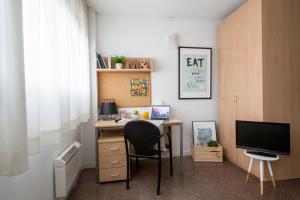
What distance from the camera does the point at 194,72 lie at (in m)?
3.15

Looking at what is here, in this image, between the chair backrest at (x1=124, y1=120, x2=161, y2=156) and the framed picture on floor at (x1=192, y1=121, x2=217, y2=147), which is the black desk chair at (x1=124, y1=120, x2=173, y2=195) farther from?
the framed picture on floor at (x1=192, y1=121, x2=217, y2=147)

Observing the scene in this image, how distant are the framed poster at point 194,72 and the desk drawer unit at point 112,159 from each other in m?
1.53

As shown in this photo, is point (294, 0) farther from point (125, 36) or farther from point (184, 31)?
point (125, 36)

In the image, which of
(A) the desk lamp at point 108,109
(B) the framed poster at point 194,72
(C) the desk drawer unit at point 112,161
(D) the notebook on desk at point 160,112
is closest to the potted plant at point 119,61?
(A) the desk lamp at point 108,109

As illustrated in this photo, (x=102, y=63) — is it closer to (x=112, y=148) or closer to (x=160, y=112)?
(x=160, y=112)

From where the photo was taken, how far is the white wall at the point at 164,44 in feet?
9.41

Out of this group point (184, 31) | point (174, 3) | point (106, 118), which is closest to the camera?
point (174, 3)

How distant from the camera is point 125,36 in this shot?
2898mm

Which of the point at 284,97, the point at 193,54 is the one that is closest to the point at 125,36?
the point at 193,54

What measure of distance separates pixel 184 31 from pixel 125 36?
3.73 ft

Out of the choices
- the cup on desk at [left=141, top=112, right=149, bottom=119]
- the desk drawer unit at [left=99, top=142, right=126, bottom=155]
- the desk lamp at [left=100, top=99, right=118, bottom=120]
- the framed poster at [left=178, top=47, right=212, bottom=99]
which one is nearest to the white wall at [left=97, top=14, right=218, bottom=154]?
the framed poster at [left=178, top=47, right=212, bottom=99]

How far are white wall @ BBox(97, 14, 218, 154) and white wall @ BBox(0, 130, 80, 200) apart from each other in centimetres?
187

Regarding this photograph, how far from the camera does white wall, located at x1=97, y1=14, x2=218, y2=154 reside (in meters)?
2.87

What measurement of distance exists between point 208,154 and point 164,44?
7.10 ft
